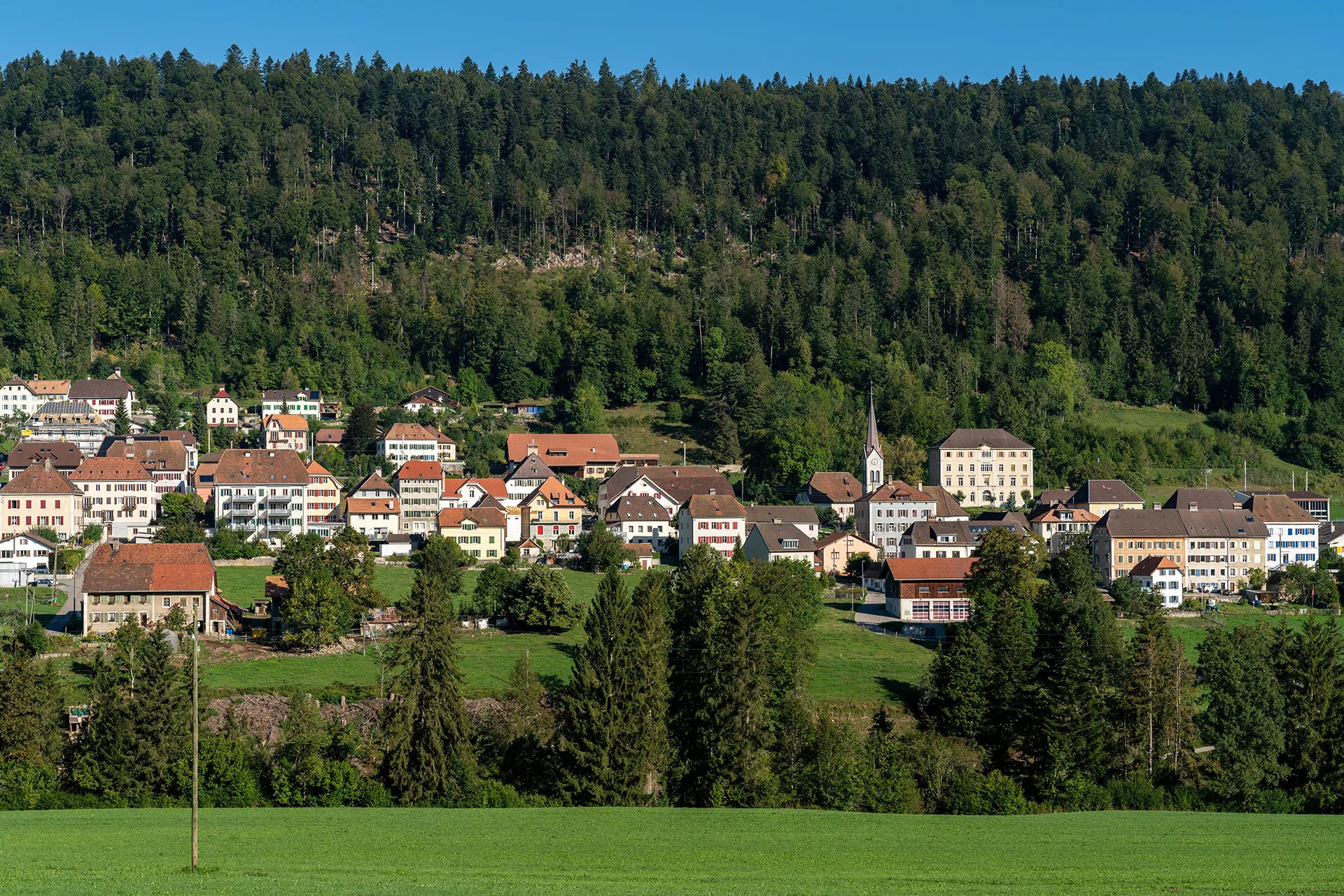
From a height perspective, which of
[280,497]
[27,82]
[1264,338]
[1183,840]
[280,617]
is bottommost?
[1183,840]

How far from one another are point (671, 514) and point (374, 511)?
16872 millimetres

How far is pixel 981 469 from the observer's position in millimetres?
99812

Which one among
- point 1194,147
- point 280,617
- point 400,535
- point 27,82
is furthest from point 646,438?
point 27,82

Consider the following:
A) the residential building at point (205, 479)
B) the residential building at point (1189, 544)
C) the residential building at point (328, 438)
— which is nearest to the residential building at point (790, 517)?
the residential building at point (1189, 544)

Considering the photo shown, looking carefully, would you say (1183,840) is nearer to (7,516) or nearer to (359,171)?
(7,516)

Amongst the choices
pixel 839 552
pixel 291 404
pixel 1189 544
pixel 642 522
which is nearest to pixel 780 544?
pixel 839 552

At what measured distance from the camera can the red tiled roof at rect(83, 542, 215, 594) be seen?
56000mm

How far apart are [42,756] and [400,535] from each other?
3985 centimetres

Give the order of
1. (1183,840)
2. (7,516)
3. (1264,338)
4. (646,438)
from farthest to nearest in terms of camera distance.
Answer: (1264,338)
(646,438)
(7,516)
(1183,840)

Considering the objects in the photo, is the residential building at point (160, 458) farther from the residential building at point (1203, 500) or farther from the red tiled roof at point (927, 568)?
the residential building at point (1203, 500)

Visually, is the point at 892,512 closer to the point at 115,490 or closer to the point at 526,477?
the point at 526,477

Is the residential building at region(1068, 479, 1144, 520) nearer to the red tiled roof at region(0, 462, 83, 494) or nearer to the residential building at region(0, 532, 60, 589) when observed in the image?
the residential building at region(0, 532, 60, 589)

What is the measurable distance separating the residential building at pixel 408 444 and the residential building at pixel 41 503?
23112mm

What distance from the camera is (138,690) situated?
Result: 4116 cm
